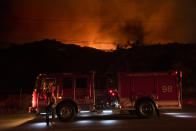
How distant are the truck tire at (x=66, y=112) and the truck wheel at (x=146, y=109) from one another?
11.2 feet

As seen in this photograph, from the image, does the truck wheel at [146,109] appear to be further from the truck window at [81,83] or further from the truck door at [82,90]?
the truck window at [81,83]

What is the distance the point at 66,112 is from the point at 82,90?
138cm

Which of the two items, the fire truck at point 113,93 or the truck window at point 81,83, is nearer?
the fire truck at point 113,93

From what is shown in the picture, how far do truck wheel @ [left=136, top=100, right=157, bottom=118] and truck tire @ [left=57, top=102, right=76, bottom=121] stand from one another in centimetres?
342

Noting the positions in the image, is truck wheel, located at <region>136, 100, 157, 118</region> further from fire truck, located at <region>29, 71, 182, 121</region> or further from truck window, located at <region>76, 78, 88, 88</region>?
truck window, located at <region>76, 78, 88, 88</region>

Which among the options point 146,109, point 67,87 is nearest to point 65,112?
point 67,87

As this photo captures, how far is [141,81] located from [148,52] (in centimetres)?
3135

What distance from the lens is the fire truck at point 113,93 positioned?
36.2 ft

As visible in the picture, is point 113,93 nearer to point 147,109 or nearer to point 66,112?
point 147,109

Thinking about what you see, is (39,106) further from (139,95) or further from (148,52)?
(148,52)

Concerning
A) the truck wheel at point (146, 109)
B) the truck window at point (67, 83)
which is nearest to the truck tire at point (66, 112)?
the truck window at point (67, 83)

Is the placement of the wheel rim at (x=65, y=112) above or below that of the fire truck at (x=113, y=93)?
below

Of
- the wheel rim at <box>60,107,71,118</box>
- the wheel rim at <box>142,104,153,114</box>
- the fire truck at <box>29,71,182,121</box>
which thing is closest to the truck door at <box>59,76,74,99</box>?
the fire truck at <box>29,71,182,121</box>

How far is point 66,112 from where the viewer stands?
35.7ft
